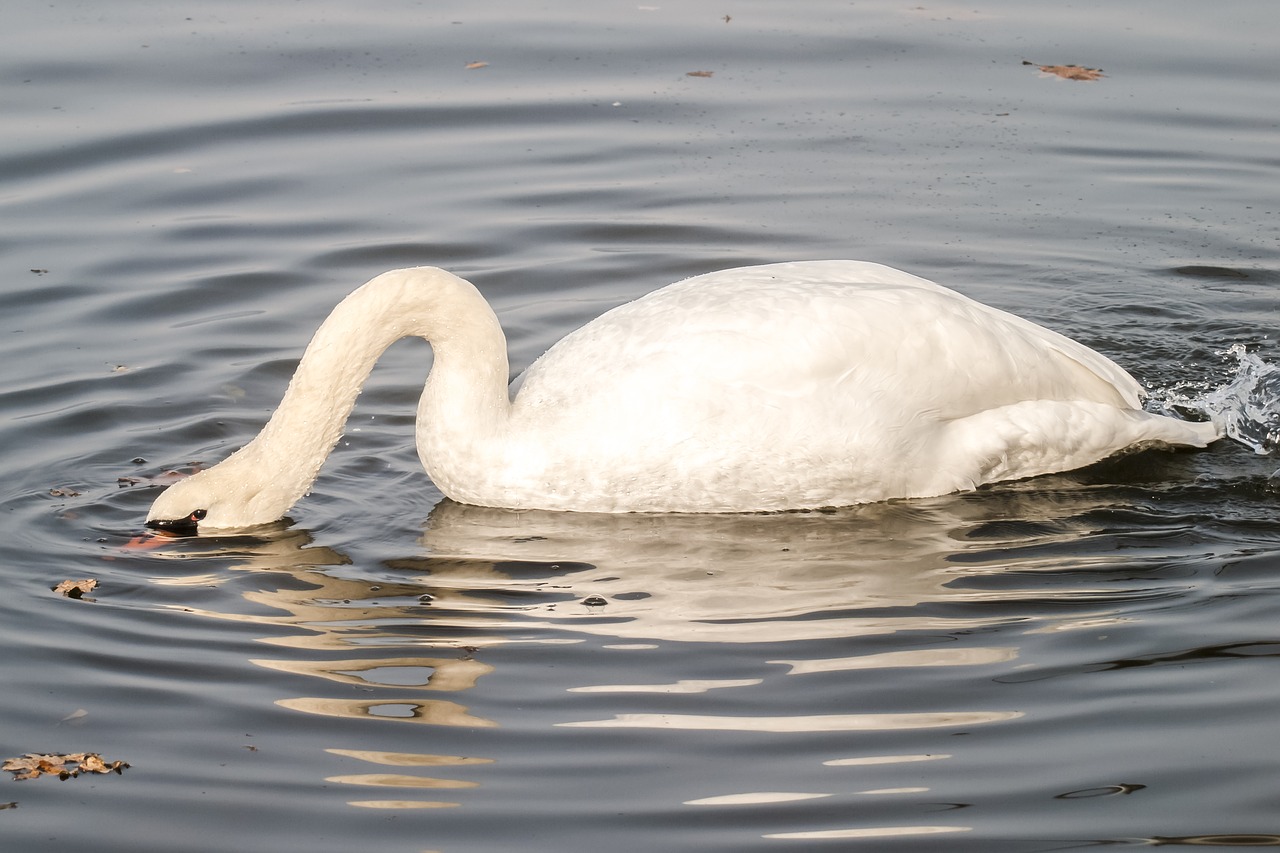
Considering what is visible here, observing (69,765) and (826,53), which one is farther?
(826,53)

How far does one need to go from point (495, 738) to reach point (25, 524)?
297 cm

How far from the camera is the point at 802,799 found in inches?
205

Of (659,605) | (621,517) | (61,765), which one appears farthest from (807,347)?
(61,765)

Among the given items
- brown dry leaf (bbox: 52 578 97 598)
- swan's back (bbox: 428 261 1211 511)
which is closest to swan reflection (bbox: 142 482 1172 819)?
swan's back (bbox: 428 261 1211 511)

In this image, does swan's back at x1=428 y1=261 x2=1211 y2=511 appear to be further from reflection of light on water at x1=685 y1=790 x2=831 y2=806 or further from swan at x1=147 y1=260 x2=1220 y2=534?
reflection of light on water at x1=685 y1=790 x2=831 y2=806

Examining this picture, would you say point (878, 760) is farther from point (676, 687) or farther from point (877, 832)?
point (676, 687)

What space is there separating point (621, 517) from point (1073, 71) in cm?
797

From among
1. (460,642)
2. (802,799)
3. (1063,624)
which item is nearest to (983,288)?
(1063,624)

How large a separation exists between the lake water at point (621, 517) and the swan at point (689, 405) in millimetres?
207

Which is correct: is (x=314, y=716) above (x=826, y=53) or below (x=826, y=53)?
below

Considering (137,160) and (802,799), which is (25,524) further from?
(137,160)

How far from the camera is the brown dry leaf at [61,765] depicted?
557 cm

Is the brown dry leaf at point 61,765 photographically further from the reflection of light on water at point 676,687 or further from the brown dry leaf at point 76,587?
the reflection of light on water at point 676,687

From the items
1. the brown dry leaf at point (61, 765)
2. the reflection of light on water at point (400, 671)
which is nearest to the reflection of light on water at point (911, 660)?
the reflection of light on water at point (400, 671)
